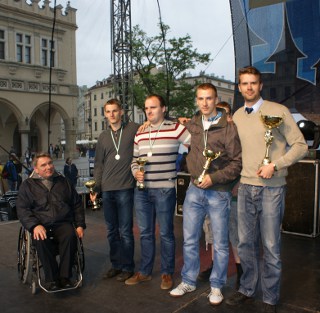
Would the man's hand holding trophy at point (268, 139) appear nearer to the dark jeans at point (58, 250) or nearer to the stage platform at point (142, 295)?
the stage platform at point (142, 295)

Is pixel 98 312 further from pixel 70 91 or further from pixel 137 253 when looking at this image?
pixel 70 91

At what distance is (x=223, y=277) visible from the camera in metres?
3.16

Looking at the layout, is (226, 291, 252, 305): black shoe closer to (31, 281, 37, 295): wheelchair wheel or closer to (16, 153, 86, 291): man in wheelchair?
(16, 153, 86, 291): man in wheelchair

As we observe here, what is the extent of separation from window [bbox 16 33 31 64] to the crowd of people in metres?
28.7

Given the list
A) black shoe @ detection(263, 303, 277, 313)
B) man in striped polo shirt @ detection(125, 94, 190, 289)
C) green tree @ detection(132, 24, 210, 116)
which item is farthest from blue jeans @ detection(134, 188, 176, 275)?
green tree @ detection(132, 24, 210, 116)

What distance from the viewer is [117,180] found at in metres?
3.65

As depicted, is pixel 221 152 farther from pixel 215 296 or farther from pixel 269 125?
pixel 215 296

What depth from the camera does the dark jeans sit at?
3.36 metres

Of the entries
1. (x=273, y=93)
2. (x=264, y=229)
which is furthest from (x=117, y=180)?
(x=273, y=93)

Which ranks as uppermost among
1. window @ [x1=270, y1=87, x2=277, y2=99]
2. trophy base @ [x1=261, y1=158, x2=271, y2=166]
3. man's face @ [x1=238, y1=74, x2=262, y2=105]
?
window @ [x1=270, y1=87, x2=277, y2=99]

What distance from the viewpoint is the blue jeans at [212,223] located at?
3.11 m

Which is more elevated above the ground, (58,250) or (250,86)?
(250,86)

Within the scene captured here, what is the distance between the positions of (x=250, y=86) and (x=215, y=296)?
175 centimetres

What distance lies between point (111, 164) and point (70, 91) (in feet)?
97.0
